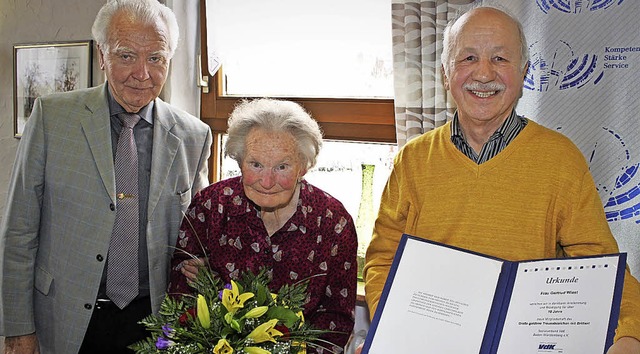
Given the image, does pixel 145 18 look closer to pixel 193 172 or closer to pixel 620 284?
pixel 193 172

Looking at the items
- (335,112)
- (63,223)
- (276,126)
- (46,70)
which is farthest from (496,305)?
(46,70)

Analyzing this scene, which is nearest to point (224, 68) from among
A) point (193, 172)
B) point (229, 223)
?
point (193, 172)

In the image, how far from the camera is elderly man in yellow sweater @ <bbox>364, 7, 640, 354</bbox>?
1.58 m

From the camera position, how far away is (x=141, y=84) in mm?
2051

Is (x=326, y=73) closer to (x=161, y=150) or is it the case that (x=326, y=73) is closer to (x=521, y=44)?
(x=161, y=150)

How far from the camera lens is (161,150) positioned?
2121mm

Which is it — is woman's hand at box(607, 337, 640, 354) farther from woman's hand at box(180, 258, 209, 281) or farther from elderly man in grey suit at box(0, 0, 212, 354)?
elderly man in grey suit at box(0, 0, 212, 354)

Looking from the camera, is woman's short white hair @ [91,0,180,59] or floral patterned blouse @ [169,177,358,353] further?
woman's short white hair @ [91,0,180,59]

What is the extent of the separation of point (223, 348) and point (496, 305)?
0.62 meters

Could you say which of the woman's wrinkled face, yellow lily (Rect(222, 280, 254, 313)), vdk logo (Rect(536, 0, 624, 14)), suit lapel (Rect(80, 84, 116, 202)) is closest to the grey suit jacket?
suit lapel (Rect(80, 84, 116, 202))

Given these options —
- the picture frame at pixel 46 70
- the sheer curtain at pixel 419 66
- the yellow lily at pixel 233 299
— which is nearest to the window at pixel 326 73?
the sheer curtain at pixel 419 66

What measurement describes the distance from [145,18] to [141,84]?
211mm

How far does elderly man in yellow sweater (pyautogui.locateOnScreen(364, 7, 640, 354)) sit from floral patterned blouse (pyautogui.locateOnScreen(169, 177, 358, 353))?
175mm

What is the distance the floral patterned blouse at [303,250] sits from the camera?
1.89 meters
